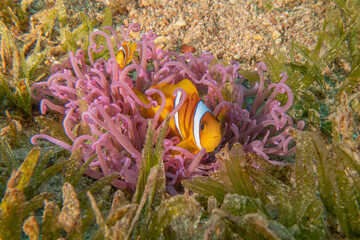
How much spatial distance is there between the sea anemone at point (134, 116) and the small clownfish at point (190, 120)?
Answer: 0.07m

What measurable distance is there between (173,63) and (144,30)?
111 centimetres

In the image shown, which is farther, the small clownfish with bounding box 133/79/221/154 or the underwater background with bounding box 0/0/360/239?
the small clownfish with bounding box 133/79/221/154

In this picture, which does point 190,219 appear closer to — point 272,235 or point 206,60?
point 272,235

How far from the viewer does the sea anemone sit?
5.45ft

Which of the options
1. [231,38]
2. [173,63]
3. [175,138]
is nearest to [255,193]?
[175,138]

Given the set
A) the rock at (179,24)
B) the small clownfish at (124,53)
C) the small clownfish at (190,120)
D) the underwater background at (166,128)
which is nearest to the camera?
the underwater background at (166,128)

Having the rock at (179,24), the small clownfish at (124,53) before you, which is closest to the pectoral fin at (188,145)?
the small clownfish at (124,53)

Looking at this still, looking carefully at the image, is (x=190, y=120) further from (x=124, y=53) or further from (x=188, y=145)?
(x=124, y=53)

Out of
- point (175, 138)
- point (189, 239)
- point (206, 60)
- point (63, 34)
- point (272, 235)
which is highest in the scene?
point (63, 34)

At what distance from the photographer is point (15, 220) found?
1089 millimetres

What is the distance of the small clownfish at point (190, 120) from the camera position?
164cm

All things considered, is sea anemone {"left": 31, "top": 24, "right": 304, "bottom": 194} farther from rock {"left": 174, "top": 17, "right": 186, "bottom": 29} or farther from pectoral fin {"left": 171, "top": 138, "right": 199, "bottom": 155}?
rock {"left": 174, "top": 17, "right": 186, "bottom": 29}

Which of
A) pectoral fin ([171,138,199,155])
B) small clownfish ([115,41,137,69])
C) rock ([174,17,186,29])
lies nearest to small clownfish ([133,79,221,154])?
pectoral fin ([171,138,199,155])

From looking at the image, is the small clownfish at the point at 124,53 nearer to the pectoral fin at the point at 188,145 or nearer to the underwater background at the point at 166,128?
the underwater background at the point at 166,128
